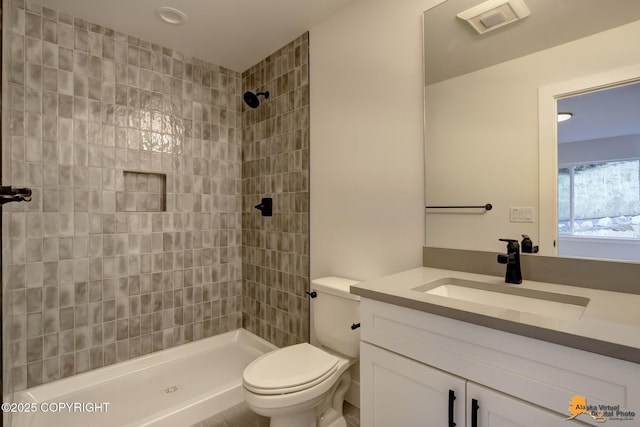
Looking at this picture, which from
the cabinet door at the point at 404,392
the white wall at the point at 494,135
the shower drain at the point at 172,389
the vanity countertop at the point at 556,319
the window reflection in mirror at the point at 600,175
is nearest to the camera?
the vanity countertop at the point at 556,319

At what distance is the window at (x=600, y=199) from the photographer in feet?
3.29

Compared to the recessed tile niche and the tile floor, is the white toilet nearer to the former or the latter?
the tile floor

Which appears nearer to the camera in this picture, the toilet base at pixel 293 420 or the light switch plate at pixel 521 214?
the light switch plate at pixel 521 214

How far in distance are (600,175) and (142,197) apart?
8.29 feet

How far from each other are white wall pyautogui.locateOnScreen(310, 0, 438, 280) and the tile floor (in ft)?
2.61

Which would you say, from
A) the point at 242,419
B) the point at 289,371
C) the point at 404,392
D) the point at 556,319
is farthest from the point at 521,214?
the point at 242,419

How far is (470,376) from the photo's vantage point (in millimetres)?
848

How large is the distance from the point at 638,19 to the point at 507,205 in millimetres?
714

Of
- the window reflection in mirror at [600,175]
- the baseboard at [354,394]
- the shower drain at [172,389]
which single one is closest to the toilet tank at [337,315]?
the baseboard at [354,394]

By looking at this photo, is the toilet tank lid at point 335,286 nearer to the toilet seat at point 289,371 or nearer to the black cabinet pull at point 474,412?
the toilet seat at point 289,371

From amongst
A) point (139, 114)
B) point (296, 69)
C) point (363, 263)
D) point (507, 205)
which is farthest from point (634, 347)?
point (139, 114)

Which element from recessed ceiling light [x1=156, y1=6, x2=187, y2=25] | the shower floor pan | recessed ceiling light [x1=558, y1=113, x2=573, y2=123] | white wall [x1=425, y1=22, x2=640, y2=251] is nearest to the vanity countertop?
white wall [x1=425, y1=22, x2=640, y2=251]

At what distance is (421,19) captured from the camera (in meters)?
1.52

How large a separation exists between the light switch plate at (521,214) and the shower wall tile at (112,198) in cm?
206
